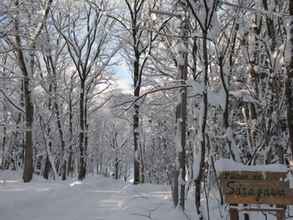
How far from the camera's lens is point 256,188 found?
5781mm

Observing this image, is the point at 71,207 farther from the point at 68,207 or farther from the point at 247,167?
the point at 247,167

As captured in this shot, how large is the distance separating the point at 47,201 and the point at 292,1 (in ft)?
29.5

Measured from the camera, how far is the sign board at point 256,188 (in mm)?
5742

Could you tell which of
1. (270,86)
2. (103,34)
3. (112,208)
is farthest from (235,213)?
(103,34)

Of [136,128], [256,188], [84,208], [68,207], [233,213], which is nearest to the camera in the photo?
[256,188]

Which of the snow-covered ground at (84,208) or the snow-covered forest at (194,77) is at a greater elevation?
the snow-covered forest at (194,77)

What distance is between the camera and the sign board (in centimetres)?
574

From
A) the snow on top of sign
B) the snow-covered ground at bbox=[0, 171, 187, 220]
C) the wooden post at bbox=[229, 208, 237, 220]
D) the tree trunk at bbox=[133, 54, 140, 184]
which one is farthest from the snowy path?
the tree trunk at bbox=[133, 54, 140, 184]

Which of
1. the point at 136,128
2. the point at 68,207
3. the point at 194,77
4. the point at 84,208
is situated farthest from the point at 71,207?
the point at 136,128

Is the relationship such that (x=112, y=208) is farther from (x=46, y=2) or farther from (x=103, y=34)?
(x=103, y=34)

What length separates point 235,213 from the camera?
594 centimetres

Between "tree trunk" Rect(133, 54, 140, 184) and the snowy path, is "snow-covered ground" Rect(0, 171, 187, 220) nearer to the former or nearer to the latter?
the snowy path

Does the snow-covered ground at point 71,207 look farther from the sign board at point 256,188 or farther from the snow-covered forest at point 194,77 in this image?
the sign board at point 256,188

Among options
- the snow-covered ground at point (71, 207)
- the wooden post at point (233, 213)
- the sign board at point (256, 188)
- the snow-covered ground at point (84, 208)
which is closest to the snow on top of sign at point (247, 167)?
the sign board at point (256, 188)
